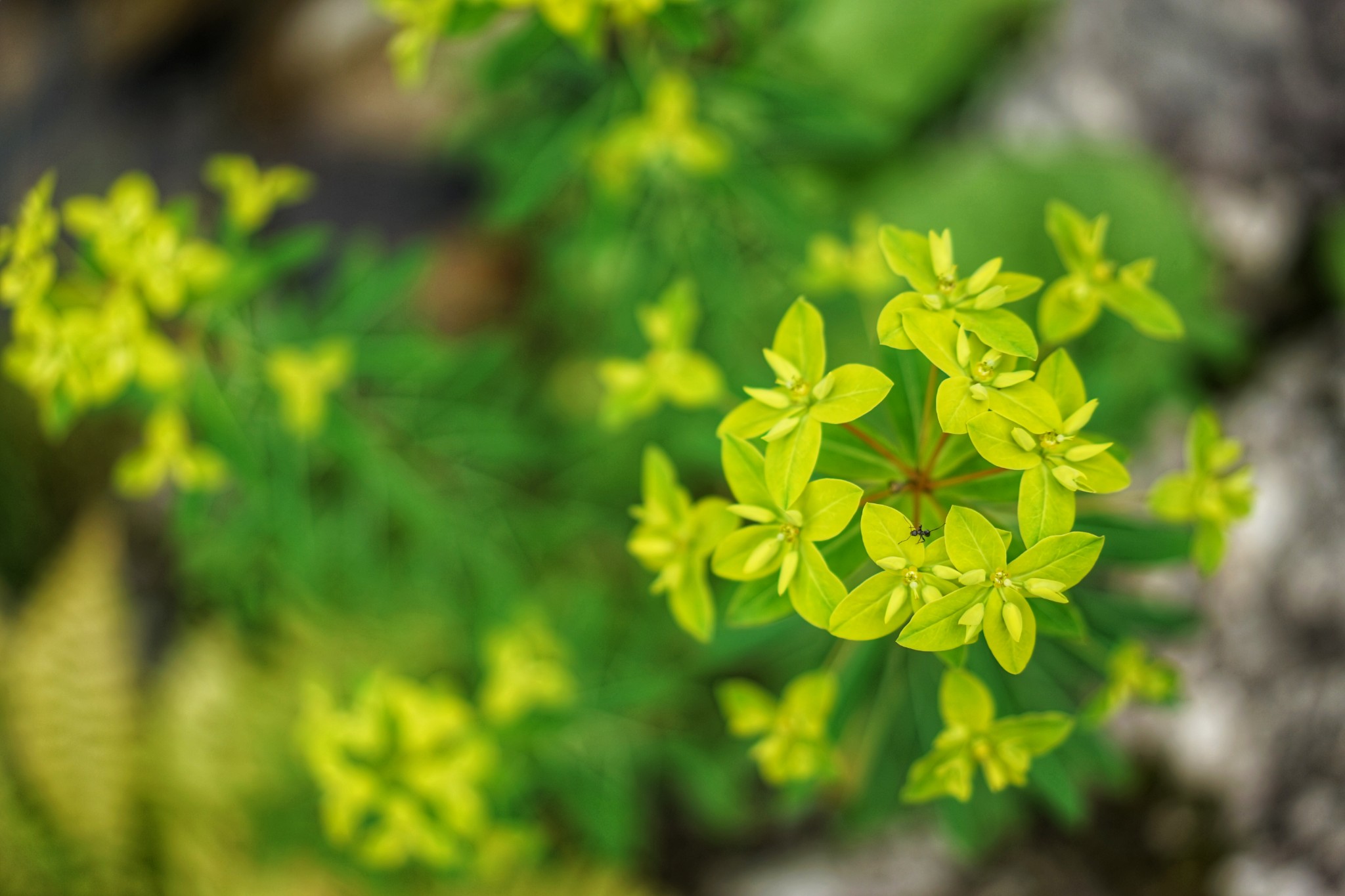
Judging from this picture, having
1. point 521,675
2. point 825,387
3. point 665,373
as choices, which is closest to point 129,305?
point 665,373

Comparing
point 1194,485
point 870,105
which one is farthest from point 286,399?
point 870,105

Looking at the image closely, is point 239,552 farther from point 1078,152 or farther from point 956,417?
point 1078,152

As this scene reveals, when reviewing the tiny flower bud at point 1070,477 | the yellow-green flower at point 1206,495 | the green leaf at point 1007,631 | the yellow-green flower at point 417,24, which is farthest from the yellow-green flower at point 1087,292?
the yellow-green flower at point 417,24

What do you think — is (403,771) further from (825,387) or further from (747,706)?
(825,387)

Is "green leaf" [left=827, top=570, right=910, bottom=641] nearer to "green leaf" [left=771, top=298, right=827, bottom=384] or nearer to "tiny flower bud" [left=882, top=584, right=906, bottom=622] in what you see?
"tiny flower bud" [left=882, top=584, right=906, bottom=622]

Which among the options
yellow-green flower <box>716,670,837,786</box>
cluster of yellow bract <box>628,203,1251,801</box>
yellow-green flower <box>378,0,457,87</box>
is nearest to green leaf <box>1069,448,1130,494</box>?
cluster of yellow bract <box>628,203,1251,801</box>

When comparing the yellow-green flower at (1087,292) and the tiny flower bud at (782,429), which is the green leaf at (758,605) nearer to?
the tiny flower bud at (782,429)
